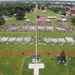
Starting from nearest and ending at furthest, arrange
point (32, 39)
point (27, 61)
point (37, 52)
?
point (27, 61) → point (37, 52) → point (32, 39)

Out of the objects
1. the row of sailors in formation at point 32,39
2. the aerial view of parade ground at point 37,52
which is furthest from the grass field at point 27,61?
the row of sailors in formation at point 32,39

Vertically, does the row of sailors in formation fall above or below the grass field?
below

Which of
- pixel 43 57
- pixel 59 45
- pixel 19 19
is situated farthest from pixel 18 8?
pixel 43 57

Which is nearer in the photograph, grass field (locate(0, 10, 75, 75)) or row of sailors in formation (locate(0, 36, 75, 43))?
grass field (locate(0, 10, 75, 75))

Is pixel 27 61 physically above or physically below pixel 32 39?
above

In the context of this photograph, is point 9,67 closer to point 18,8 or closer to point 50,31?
point 50,31

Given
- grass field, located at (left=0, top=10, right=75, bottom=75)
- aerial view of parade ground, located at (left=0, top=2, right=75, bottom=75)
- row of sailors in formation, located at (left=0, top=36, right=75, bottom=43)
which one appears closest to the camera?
grass field, located at (left=0, top=10, right=75, bottom=75)

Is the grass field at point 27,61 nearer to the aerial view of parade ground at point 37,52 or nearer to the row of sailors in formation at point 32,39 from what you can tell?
the aerial view of parade ground at point 37,52

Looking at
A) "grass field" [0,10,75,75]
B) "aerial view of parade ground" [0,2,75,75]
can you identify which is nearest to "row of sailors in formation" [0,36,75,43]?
"aerial view of parade ground" [0,2,75,75]

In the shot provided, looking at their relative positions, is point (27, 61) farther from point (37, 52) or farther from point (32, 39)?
point (32, 39)

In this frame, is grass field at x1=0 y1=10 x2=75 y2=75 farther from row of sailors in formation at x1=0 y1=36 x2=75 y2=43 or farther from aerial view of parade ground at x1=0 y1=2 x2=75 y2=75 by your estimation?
row of sailors in formation at x1=0 y1=36 x2=75 y2=43

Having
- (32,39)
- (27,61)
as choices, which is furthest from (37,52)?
(32,39)
